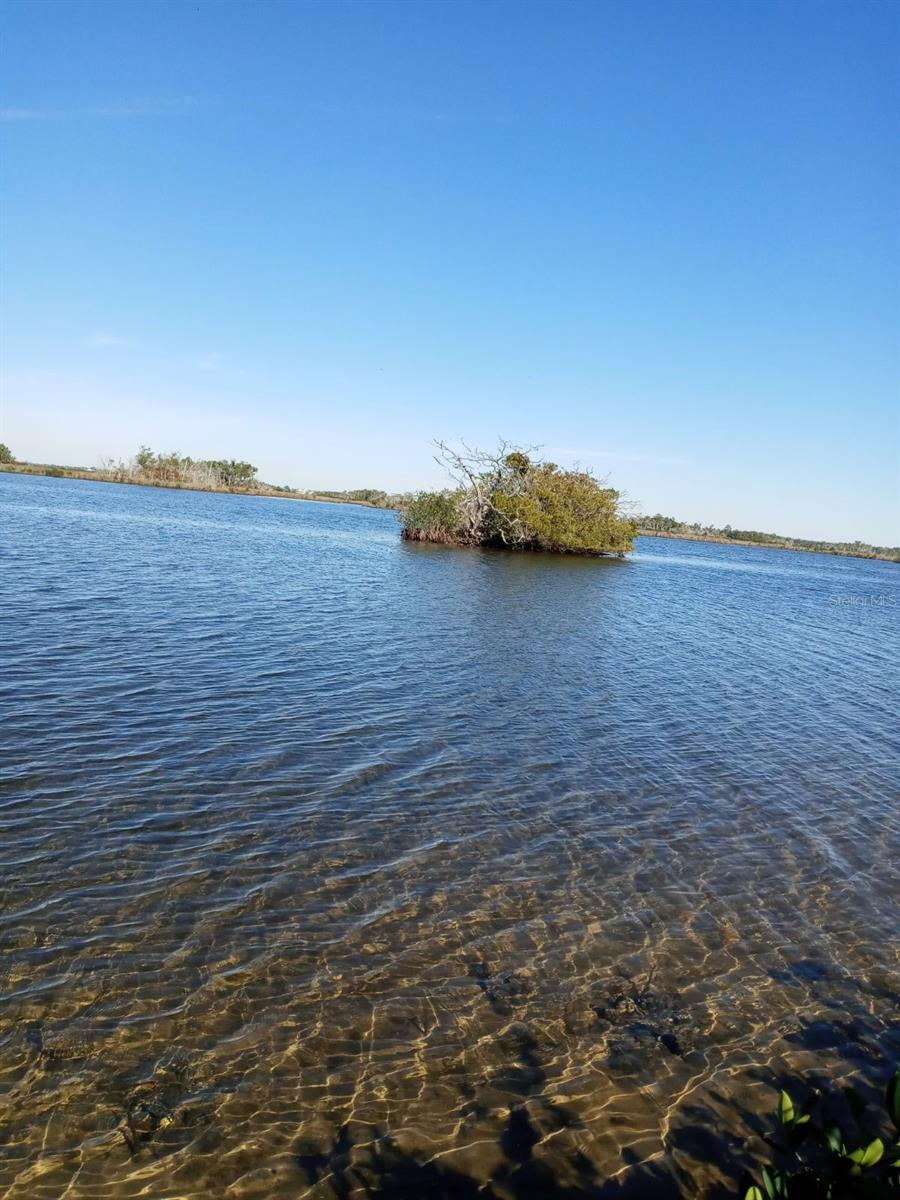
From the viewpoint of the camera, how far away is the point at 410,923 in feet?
21.3

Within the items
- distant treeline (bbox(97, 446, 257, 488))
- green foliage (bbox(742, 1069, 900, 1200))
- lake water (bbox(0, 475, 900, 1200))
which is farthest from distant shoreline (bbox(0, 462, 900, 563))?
green foliage (bbox(742, 1069, 900, 1200))

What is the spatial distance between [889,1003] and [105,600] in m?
19.0

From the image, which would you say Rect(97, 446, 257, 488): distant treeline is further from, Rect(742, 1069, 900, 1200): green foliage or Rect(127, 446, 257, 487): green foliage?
Rect(742, 1069, 900, 1200): green foliage

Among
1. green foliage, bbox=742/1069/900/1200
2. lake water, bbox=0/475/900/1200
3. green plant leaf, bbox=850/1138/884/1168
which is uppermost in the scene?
green plant leaf, bbox=850/1138/884/1168

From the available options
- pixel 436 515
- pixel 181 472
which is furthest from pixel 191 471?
pixel 436 515

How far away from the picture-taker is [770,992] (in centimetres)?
606

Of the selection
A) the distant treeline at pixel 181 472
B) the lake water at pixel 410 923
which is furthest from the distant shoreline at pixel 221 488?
the lake water at pixel 410 923

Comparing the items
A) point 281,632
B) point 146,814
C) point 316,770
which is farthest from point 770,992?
point 281,632

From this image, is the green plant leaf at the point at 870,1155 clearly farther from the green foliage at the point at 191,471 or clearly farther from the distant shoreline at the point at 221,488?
the green foliage at the point at 191,471

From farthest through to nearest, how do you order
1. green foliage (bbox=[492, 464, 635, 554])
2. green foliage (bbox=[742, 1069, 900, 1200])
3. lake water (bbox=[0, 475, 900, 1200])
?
green foliage (bbox=[492, 464, 635, 554]), lake water (bbox=[0, 475, 900, 1200]), green foliage (bbox=[742, 1069, 900, 1200])

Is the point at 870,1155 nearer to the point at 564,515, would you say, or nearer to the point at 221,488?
the point at 564,515

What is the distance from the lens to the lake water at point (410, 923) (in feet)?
14.3

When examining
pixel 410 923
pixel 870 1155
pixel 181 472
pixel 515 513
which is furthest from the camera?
pixel 181 472

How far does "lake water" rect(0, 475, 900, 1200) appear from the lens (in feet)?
14.3
